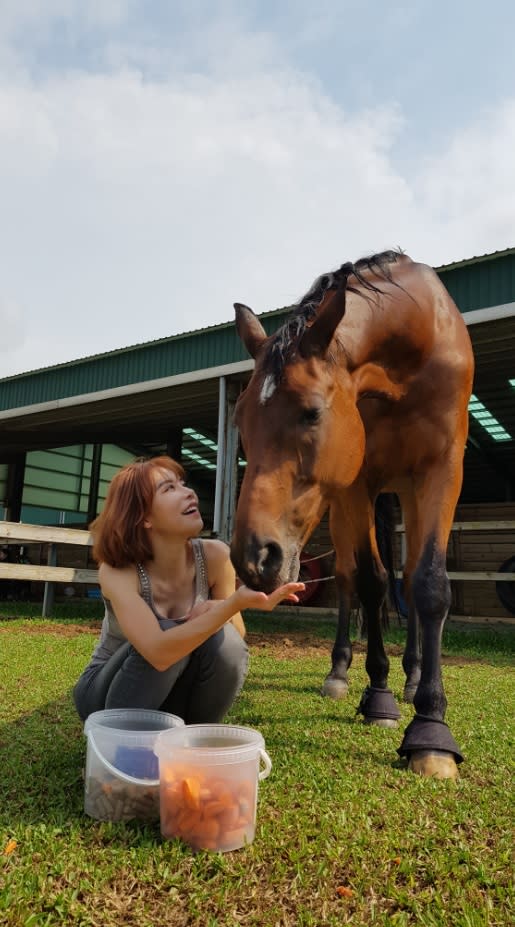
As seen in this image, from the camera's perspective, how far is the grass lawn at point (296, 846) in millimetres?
1285

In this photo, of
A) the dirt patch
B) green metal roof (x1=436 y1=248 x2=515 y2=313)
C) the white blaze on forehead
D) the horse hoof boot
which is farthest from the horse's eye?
green metal roof (x1=436 y1=248 x2=515 y2=313)

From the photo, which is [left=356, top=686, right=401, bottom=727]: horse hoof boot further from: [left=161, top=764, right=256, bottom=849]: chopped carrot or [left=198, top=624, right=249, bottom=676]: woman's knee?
[left=161, top=764, right=256, bottom=849]: chopped carrot

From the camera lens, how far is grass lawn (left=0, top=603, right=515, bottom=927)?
1285 millimetres

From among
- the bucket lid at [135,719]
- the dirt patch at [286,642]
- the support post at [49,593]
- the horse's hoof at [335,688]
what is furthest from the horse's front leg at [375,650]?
the support post at [49,593]

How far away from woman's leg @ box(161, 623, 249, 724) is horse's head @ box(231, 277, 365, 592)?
33cm

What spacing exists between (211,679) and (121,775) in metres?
0.54

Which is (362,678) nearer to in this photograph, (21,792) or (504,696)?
(504,696)

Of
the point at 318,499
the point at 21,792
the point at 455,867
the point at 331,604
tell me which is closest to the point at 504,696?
the point at 318,499

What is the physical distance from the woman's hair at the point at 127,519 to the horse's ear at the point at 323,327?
69 centimetres

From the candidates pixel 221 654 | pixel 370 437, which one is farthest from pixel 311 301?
pixel 221 654

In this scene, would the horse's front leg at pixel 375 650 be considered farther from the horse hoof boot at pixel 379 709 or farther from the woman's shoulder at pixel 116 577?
the woman's shoulder at pixel 116 577

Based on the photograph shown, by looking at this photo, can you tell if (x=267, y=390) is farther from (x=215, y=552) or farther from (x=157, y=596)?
(x=157, y=596)

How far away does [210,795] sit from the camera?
5.07 ft

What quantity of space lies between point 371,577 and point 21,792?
6.57 feet
